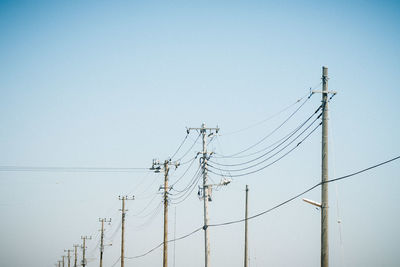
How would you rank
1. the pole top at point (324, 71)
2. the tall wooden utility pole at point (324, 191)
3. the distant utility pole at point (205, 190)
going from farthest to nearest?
the distant utility pole at point (205, 190) < the pole top at point (324, 71) < the tall wooden utility pole at point (324, 191)

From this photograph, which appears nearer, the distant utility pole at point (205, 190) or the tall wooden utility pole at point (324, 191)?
the tall wooden utility pole at point (324, 191)

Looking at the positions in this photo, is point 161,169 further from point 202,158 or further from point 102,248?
point 102,248

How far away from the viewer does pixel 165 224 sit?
29000 mm

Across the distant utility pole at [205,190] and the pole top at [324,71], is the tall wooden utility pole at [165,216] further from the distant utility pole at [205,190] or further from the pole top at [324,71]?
the pole top at [324,71]

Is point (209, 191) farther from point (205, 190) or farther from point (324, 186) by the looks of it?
point (324, 186)

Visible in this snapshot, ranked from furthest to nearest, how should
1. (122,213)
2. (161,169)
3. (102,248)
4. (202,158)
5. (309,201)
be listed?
(102,248), (122,213), (161,169), (202,158), (309,201)

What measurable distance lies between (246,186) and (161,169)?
7188mm

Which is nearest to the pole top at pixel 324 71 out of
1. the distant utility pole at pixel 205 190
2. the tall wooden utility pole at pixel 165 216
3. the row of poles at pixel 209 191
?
the row of poles at pixel 209 191

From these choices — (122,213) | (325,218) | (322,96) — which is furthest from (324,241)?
(122,213)

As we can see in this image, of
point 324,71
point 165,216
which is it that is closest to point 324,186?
point 324,71

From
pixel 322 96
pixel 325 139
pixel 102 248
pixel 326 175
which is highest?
pixel 322 96

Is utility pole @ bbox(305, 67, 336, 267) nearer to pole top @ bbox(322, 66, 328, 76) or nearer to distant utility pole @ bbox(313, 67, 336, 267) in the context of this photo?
distant utility pole @ bbox(313, 67, 336, 267)

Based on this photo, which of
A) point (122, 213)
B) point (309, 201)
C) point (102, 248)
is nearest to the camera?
point (309, 201)

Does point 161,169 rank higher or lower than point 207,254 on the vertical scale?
higher
